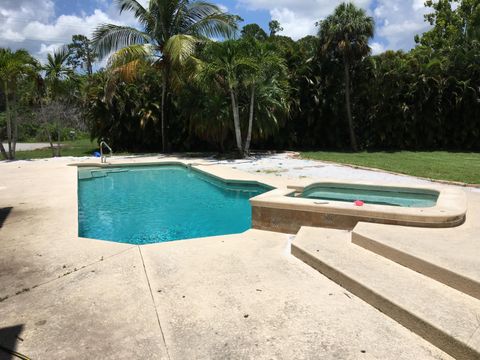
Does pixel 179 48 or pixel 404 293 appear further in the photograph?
pixel 179 48

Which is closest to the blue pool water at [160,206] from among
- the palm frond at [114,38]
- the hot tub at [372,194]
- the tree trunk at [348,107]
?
the hot tub at [372,194]

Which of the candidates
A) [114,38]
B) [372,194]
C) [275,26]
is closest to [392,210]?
[372,194]

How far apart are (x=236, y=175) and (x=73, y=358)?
7.43 meters

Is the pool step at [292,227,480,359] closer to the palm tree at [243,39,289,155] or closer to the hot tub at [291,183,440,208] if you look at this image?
the hot tub at [291,183,440,208]

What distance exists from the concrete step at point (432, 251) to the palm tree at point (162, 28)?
12586mm

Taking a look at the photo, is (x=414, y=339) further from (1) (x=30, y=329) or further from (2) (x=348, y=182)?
(2) (x=348, y=182)

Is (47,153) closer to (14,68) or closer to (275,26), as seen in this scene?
(14,68)

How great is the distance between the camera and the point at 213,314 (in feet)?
9.25

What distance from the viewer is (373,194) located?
6.56 meters

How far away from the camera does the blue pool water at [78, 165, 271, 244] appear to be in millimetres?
6059

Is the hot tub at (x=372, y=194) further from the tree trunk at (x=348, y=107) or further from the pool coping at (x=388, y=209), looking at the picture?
the tree trunk at (x=348, y=107)

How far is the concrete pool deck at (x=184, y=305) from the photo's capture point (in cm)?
241

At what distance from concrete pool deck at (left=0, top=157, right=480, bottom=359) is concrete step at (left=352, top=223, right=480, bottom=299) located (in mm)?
90

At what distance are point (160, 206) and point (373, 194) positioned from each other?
4252 mm
